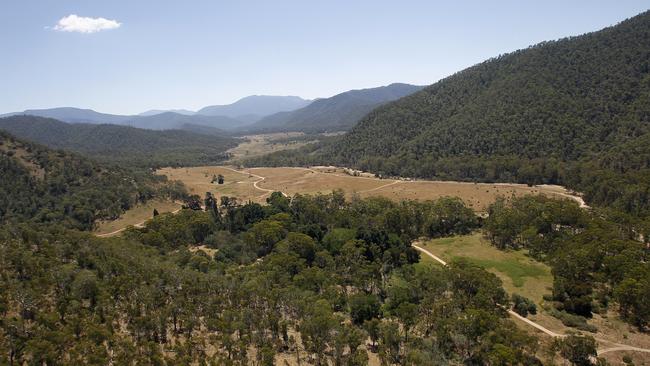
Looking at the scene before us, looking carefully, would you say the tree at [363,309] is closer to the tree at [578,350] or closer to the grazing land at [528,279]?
the grazing land at [528,279]

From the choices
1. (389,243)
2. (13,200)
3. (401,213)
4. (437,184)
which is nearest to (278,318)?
(389,243)

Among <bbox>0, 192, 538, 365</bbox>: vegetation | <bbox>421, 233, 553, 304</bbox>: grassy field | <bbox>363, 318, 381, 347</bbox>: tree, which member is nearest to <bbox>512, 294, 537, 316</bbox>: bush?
<bbox>0, 192, 538, 365</bbox>: vegetation

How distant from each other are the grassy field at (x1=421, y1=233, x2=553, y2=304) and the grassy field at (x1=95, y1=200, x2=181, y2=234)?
8645cm

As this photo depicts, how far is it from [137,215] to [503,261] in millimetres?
106130

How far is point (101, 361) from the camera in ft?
131

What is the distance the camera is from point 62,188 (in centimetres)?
13838

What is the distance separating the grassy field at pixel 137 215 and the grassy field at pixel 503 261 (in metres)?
86.5

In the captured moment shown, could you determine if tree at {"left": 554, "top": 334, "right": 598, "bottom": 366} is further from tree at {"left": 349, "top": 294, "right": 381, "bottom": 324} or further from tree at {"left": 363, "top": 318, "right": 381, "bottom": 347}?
tree at {"left": 349, "top": 294, "right": 381, "bottom": 324}

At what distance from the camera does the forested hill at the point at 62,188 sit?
396ft

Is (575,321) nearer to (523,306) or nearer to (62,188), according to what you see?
(523,306)

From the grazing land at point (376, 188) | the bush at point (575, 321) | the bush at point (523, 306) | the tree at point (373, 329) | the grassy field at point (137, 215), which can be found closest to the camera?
the tree at point (373, 329)

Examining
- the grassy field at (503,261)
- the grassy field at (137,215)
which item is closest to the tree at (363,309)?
the grassy field at (503,261)

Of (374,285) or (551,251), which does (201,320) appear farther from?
(551,251)

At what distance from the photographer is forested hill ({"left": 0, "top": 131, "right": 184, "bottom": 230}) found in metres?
121
